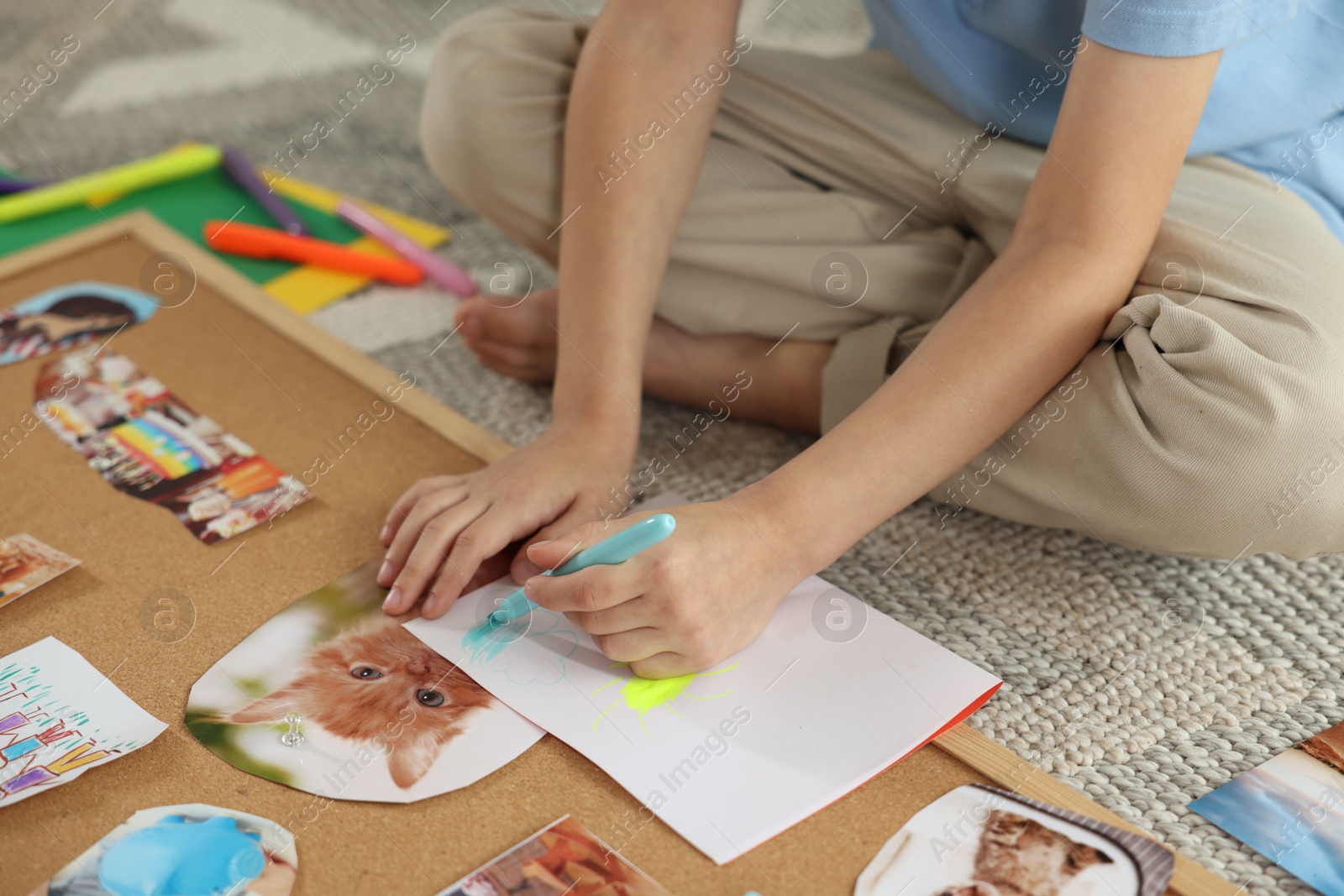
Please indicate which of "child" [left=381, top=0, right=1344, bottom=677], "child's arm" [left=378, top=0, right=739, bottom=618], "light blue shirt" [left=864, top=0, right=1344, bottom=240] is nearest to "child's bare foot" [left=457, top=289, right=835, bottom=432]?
"child" [left=381, top=0, right=1344, bottom=677]

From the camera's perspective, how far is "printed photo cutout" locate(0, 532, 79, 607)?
0.65 metres

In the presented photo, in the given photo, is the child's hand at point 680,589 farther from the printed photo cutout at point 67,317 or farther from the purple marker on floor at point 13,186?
the purple marker on floor at point 13,186

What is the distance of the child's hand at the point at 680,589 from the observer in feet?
1.81

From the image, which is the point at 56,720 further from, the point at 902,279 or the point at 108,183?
the point at 108,183

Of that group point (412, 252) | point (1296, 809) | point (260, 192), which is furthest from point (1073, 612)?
point (260, 192)

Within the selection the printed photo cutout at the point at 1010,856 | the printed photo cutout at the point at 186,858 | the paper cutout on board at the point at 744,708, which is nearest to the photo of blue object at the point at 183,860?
the printed photo cutout at the point at 186,858

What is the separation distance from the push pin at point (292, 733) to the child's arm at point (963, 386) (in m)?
0.14

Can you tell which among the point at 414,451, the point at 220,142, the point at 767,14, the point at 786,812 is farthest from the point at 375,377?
the point at 767,14

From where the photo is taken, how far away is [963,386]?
2.05 feet

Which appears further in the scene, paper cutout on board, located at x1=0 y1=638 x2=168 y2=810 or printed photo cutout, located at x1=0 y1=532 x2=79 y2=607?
printed photo cutout, located at x1=0 y1=532 x2=79 y2=607

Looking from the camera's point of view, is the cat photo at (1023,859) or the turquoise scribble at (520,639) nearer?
the cat photo at (1023,859)

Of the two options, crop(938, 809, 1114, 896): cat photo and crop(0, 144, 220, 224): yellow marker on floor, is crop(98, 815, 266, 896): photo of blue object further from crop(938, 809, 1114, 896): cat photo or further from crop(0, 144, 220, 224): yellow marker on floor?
crop(0, 144, 220, 224): yellow marker on floor

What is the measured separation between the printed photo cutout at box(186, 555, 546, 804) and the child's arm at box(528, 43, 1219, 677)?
79mm

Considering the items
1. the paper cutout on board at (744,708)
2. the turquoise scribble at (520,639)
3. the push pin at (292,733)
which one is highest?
the push pin at (292,733)
